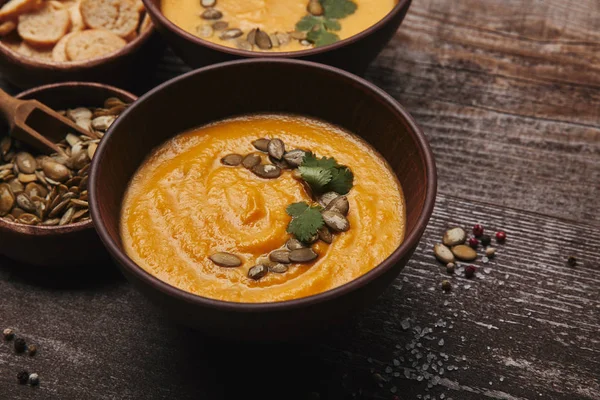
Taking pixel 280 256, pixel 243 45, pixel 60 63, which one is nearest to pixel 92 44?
pixel 60 63

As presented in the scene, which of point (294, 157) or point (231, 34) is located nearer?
point (294, 157)

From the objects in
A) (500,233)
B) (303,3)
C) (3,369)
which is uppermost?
(303,3)

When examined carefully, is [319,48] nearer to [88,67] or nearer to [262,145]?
[262,145]

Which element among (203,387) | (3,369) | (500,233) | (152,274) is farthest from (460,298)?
(3,369)

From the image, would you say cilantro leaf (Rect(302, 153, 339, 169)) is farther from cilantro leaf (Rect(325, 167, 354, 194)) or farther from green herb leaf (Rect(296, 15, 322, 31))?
green herb leaf (Rect(296, 15, 322, 31))

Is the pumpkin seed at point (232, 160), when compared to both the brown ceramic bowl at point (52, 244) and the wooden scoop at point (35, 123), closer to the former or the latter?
the brown ceramic bowl at point (52, 244)

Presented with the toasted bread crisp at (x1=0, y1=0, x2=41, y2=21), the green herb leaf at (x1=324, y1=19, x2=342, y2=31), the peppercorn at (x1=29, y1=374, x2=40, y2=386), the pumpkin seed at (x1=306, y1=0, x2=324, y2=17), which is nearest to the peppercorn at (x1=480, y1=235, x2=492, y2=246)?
the green herb leaf at (x1=324, y1=19, x2=342, y2=31)

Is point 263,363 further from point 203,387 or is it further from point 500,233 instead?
point 500,233
